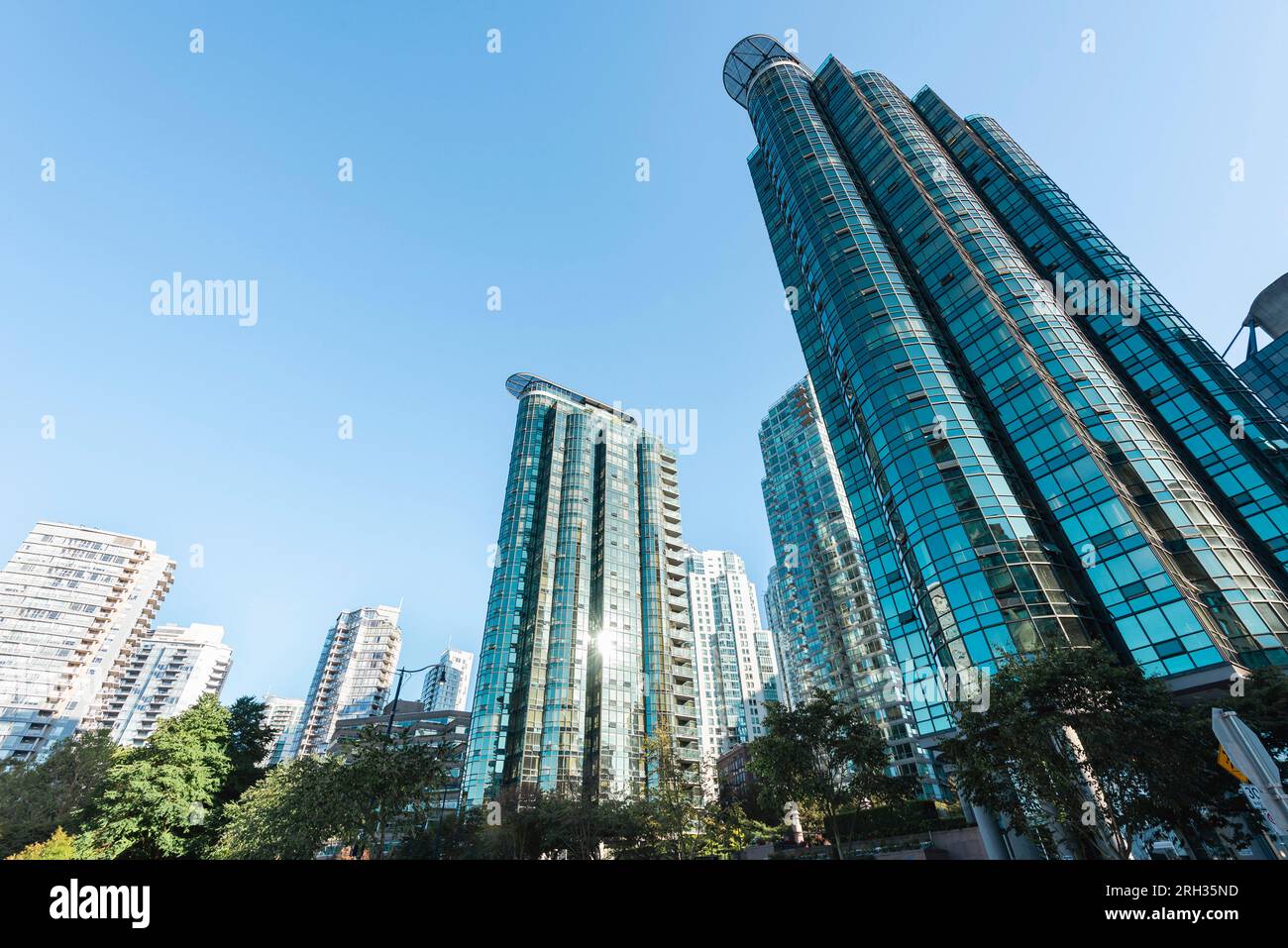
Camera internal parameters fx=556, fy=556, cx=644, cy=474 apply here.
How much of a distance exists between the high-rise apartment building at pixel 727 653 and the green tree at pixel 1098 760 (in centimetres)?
10870

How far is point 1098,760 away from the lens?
21.1 metres

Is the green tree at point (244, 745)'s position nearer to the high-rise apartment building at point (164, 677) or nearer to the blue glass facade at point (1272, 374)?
the blue glass facade at point (1272, 374)

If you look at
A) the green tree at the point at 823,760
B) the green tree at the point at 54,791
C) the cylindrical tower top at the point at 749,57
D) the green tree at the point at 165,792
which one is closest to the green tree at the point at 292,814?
the green tree at the point at 165,792

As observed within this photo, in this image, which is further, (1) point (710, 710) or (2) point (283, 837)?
(1) point (710, 710)

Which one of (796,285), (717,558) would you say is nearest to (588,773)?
(796,285)

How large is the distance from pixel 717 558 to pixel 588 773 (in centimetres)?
11470

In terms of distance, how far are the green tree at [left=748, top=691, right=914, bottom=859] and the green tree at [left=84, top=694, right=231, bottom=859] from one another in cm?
3971

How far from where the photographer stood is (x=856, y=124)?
236ft

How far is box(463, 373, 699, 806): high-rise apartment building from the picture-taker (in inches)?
2655

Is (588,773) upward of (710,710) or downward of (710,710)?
downward

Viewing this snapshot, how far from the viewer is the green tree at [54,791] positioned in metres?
40.9
